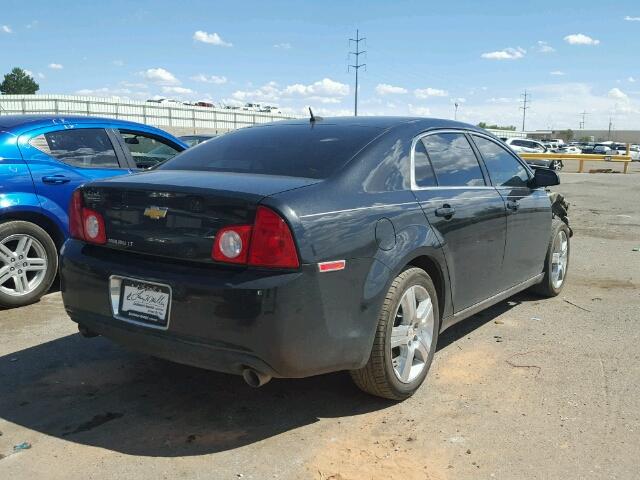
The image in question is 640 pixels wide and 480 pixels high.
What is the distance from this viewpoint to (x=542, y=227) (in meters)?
5.43

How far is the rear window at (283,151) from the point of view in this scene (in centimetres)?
359

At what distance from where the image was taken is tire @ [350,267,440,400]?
3.39 meters

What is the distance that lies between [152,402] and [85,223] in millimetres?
1092

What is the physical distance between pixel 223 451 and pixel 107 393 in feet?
3.40

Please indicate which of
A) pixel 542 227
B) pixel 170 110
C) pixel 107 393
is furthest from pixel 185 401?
pixel 170 110

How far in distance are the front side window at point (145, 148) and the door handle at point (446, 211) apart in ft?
11.5

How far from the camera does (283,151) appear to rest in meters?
3.88

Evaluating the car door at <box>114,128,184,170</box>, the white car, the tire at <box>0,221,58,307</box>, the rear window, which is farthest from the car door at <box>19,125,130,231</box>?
the white car

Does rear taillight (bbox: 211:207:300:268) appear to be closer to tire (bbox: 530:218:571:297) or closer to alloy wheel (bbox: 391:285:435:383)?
alloy wheel (bbox: 391:285:435:383)

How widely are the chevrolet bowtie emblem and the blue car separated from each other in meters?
2.62

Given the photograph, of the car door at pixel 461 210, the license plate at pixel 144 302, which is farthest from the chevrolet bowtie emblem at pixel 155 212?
the car door at pixel 461 210

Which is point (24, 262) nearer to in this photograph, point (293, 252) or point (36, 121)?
point (36, 121)

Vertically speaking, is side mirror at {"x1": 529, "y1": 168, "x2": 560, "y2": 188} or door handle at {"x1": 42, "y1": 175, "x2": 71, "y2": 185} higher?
side mirror at {"x1": 529, "y1": 168, "x2": 560, "y2": 188}

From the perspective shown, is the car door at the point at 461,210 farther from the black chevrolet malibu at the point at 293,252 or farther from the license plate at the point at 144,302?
the license plate at the point at 144,302
